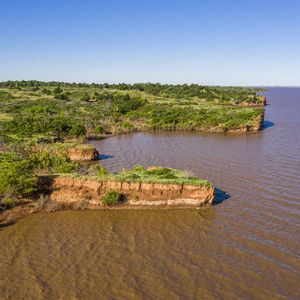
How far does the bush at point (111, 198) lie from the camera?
24953mm

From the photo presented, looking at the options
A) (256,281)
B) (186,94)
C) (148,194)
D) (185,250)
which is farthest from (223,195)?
(186,94)

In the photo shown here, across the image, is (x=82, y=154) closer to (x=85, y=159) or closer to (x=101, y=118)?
(x=85, y=159)

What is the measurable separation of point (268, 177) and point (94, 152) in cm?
1871

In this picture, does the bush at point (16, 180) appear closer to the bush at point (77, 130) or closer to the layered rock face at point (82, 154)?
the layered rock face at point (82, 154)

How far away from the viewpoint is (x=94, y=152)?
133 ft

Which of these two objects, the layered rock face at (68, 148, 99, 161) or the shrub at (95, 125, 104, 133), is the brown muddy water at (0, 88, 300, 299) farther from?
the shrub at (95, 125, 104, 133)

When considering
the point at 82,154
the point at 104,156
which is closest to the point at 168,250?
the point at 82,154

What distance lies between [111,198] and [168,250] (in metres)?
6.62

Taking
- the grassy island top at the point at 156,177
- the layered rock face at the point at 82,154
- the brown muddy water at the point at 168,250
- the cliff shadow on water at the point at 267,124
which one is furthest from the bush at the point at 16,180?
the cliff shadow on water at the point at 267,124

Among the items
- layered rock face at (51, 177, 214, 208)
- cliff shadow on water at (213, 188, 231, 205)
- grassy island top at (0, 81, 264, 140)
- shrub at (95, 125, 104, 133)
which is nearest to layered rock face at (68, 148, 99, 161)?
grassy island top at (0, 81, 264, 140)

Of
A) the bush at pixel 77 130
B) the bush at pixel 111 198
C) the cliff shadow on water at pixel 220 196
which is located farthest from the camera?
the bush at pixel 77 130

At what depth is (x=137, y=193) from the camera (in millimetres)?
25625

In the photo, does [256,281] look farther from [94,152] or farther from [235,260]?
[94,152]

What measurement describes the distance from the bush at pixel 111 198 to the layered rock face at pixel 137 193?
386 millimetres
